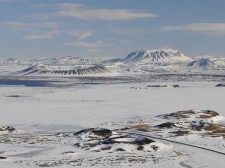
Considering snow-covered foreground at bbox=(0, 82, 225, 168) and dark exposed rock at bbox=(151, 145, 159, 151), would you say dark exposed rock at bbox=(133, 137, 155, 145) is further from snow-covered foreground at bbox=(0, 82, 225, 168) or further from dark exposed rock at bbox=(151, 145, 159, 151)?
dark exposed rock at bbox=(151, 145, 159, 151)

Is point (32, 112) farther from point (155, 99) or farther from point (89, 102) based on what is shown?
point (155, 99)

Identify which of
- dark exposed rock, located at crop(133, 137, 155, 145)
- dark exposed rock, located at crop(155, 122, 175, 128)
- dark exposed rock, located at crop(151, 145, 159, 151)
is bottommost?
dark exposed rock, located at crop(151, 145, 159, 151)

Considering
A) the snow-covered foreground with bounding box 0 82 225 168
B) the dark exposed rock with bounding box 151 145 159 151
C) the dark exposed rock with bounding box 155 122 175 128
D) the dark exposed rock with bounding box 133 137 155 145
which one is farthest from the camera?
the dark exposed rock with bounding box 155 122 175 128

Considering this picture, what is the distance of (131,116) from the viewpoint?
60250 millimetres

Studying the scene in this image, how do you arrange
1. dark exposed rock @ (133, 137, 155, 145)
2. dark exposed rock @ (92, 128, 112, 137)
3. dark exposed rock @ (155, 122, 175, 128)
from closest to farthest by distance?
dark exposed rock @ (133, 137, 155, 145) < dark exposed rock @ (92, 128, 112, 137) < dark exposed rock @ (155, 122, 175, 128)

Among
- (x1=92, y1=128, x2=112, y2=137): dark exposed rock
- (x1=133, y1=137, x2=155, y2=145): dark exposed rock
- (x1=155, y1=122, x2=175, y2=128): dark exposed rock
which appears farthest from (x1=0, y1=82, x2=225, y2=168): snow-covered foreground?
(x1=155, y1=122, x2=175, y2=128): dark exposed rock

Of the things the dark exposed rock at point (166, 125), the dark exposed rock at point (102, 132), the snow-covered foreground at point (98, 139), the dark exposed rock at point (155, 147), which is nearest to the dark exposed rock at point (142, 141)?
the snow-covered foreground at point (98, 139)

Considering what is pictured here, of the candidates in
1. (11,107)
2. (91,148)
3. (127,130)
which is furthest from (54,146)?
(11,107)

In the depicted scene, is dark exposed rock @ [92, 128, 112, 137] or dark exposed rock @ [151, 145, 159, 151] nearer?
dark exposed rock @ [151, 145, 159, 151]

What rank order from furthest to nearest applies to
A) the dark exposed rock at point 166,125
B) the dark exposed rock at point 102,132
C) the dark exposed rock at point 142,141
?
the dark exposed rock at point 166,125, the dark exposed rock at point 102,132, the dark exposed rock at point 142,141

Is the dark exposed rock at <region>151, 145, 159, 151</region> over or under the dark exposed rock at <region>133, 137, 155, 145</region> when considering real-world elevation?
under

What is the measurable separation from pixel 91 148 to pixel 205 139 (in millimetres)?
11510

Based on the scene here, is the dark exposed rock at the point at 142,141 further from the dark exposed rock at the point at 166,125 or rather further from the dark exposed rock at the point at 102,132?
the dark exposed rock at the point at 166,125

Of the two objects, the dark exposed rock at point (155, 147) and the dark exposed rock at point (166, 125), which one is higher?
the dark exposed rock at point (166, 125)
